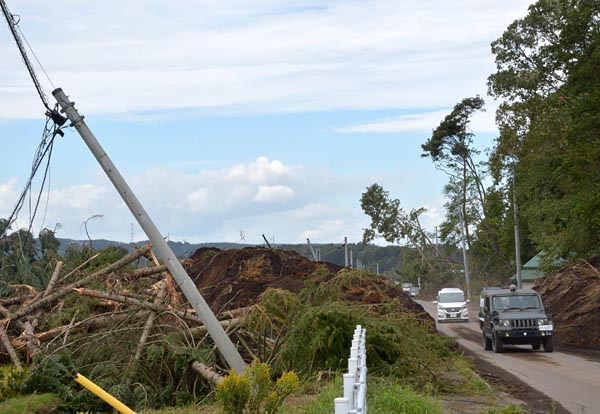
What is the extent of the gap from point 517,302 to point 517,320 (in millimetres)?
1045

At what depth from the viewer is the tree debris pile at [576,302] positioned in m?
36.9

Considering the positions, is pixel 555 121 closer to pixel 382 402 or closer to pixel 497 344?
pixel 497 344

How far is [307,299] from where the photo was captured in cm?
1892

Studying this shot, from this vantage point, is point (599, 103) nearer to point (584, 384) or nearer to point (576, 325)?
point (576, 325)

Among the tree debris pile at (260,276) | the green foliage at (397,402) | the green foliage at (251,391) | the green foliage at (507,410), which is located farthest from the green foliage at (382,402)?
the tree debris pile at (260,276)

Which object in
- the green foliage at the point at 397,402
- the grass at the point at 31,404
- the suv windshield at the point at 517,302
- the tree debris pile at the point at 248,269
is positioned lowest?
the grass at the point at 31,404

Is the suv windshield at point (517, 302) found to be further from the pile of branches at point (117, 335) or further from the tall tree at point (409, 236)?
the tall tree at point (409, 236)

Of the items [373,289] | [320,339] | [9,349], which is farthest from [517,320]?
[9,349]

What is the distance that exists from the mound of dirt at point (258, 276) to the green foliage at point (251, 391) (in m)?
15.1

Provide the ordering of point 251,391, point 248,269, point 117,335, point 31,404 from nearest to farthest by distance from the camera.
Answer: point 251,391
point 31,404
point 117,335
point 248,269

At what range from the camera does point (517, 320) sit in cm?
3112

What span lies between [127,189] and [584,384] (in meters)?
11.1

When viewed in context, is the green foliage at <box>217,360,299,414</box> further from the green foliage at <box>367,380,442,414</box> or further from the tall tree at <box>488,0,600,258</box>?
the tall tree at <box>488,0,600,258</box>

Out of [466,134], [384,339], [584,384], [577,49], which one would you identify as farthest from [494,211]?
[384,339]
